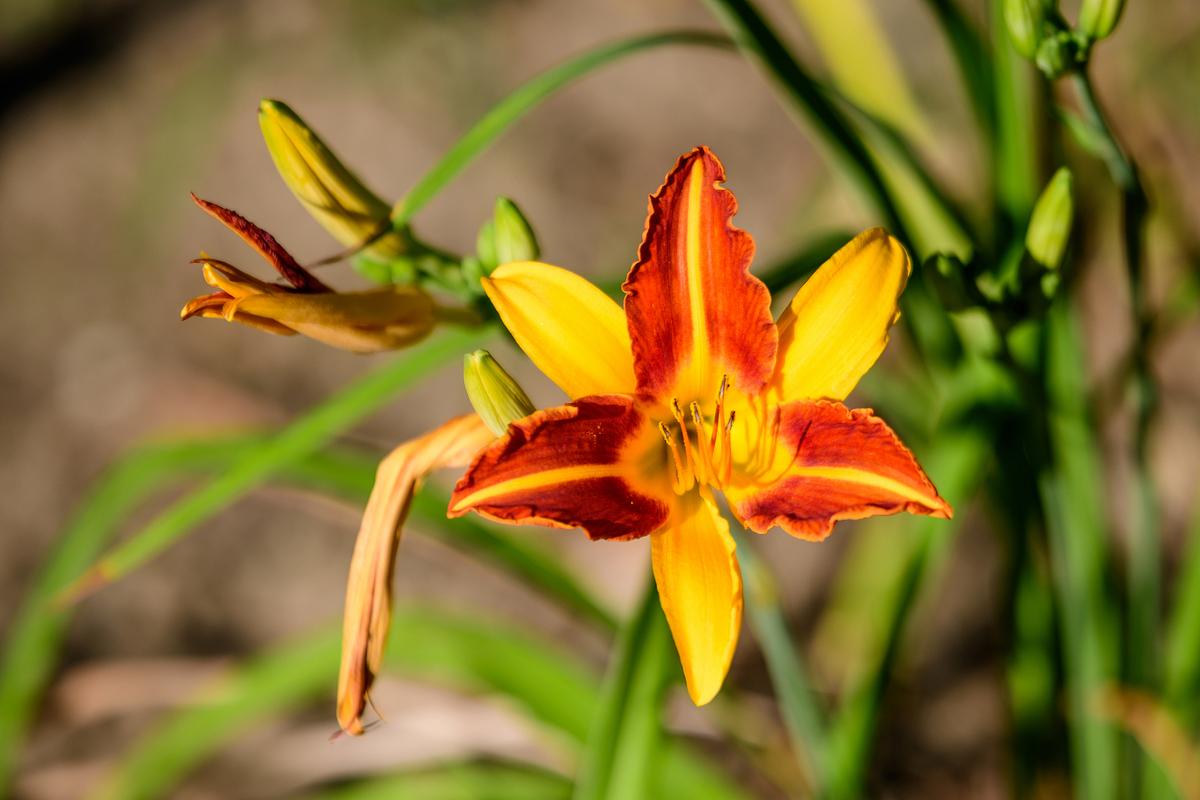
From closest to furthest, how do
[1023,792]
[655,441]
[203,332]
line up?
[655,441] → [1023,792] → [203,332]

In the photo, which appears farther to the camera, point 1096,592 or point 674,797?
point 674,797

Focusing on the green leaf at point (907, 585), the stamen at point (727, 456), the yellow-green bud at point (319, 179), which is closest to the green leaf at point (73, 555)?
the yellow-green bud at point (319, 179)

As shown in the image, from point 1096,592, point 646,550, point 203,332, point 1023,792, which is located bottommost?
point 1023,792

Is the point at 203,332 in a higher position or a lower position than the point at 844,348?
higher

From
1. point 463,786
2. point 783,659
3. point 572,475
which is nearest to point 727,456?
point 572,475

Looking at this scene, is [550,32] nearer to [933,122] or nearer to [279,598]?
[933,122]

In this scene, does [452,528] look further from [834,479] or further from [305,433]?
[834,479]

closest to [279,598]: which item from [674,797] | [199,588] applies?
[199,588]

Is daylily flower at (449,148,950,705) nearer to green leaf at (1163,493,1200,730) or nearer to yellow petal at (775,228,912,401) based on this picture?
yellow petal at (775,228,912,401)
